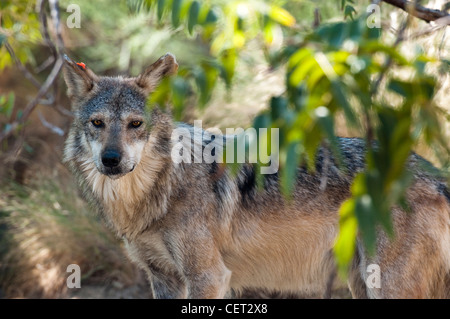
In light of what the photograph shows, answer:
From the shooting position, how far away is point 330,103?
1610 mm

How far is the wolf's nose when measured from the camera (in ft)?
12.3

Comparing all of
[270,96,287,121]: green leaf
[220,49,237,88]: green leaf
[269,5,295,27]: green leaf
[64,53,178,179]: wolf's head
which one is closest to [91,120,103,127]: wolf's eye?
[64,53,178,179]: wolf's head

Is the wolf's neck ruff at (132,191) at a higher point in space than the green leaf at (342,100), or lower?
lower

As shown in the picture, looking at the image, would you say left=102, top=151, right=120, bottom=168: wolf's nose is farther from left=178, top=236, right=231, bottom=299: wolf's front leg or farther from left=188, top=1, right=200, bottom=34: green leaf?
left=188, top=1, right=200, bottom=34: green leaf

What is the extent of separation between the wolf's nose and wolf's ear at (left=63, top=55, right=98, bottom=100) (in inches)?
31.1

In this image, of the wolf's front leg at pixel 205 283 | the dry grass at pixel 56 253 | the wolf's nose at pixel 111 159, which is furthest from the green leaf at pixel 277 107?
the dry grass at pixel 56 253

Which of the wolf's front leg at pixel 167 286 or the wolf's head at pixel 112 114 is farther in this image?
the wolf's front leg at pixel 167 286

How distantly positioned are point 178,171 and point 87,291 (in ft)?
10.4

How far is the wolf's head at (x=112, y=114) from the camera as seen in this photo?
150 inches

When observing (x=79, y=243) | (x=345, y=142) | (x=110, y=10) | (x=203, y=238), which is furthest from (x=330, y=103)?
(x=110, y=10)

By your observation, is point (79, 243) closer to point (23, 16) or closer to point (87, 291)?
point (87, 291)

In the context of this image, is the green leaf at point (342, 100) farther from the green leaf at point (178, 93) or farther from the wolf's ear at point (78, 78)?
the wolf's ear at point (78, 78)

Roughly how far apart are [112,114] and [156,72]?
18.7 inches

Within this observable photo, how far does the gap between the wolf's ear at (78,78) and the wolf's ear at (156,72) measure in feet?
1.26
